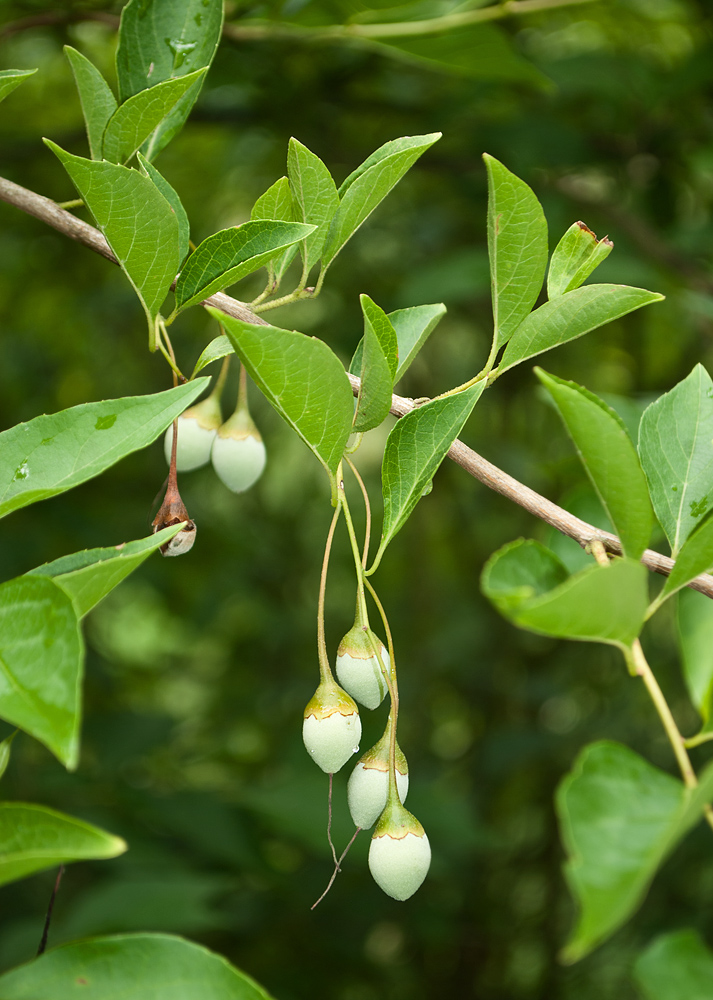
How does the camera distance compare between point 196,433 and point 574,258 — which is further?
point 196,433

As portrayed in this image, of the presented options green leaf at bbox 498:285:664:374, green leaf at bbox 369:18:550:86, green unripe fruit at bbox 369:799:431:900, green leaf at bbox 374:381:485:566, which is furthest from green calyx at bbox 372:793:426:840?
green leaf at bbox 369:18:550:86

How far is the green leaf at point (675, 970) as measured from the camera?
1.87 ft

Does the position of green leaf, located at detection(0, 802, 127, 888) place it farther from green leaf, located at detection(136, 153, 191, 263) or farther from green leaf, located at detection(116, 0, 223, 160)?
green leaf, located at detection(116, 0, 223, 160)

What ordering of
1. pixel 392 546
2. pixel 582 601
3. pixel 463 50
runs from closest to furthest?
pixel 582 601 < pixel 463 50 < pixel 392 546

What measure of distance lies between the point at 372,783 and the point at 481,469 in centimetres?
17

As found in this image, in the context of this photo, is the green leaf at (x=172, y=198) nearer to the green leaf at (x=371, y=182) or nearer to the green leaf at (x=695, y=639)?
the green leaf at (x=371, y=182)

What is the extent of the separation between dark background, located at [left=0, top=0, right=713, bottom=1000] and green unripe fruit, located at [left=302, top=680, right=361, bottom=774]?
292mm

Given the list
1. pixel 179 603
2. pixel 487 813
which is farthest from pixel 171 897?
pixel 487 813

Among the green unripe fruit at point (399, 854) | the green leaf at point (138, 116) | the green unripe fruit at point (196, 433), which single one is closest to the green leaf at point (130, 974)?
the green unripe fruit at point (399, 854)

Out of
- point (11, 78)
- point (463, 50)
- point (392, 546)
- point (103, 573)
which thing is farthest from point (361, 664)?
point (392, 546)

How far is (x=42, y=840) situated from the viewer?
0.36 metres

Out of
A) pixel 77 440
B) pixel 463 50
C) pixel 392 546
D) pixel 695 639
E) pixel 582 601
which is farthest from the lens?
pixel 392 546

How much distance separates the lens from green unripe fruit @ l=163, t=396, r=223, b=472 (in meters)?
0.63

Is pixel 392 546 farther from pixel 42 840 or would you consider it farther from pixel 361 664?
pixel 42 840
